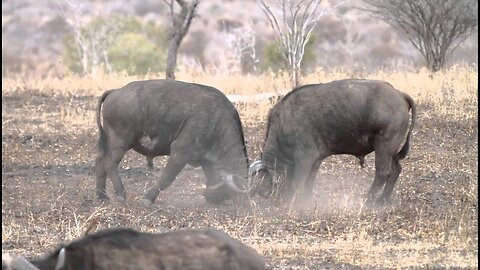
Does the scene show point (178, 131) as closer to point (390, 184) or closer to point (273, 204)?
point (273, 204)

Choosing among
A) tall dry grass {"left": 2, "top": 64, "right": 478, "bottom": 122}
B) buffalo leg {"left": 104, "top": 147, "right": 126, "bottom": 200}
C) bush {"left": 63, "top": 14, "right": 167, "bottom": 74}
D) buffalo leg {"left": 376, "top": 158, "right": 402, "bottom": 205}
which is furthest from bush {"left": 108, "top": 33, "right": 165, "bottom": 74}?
buffalo leg {"left": 376, "top": 158, "right": 402, "bottom": 205}

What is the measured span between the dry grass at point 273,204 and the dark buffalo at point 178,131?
40cm

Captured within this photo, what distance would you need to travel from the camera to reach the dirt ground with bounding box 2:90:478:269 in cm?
1054

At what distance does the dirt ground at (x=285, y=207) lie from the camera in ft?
34.6

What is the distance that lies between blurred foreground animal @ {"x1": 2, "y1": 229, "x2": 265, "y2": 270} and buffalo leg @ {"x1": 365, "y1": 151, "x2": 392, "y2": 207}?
5127mm

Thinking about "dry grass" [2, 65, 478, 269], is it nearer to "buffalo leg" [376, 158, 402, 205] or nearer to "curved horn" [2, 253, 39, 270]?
"buffalo leg" [376, 158, 402, 205]

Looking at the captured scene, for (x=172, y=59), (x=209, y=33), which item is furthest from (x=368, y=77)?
(x=209, y=33)

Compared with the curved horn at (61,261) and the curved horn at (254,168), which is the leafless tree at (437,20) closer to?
the curved horn at (254,168)

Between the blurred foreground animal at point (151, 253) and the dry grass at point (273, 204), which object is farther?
the dry grass at point (273, 204)

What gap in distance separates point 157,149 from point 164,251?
5.62 m

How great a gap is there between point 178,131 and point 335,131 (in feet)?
6.33

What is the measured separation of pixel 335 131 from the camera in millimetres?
13570

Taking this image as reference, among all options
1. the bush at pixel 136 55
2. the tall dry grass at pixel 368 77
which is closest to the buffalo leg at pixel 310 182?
the tall dry grass at pixel 368 77

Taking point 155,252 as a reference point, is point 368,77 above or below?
below
